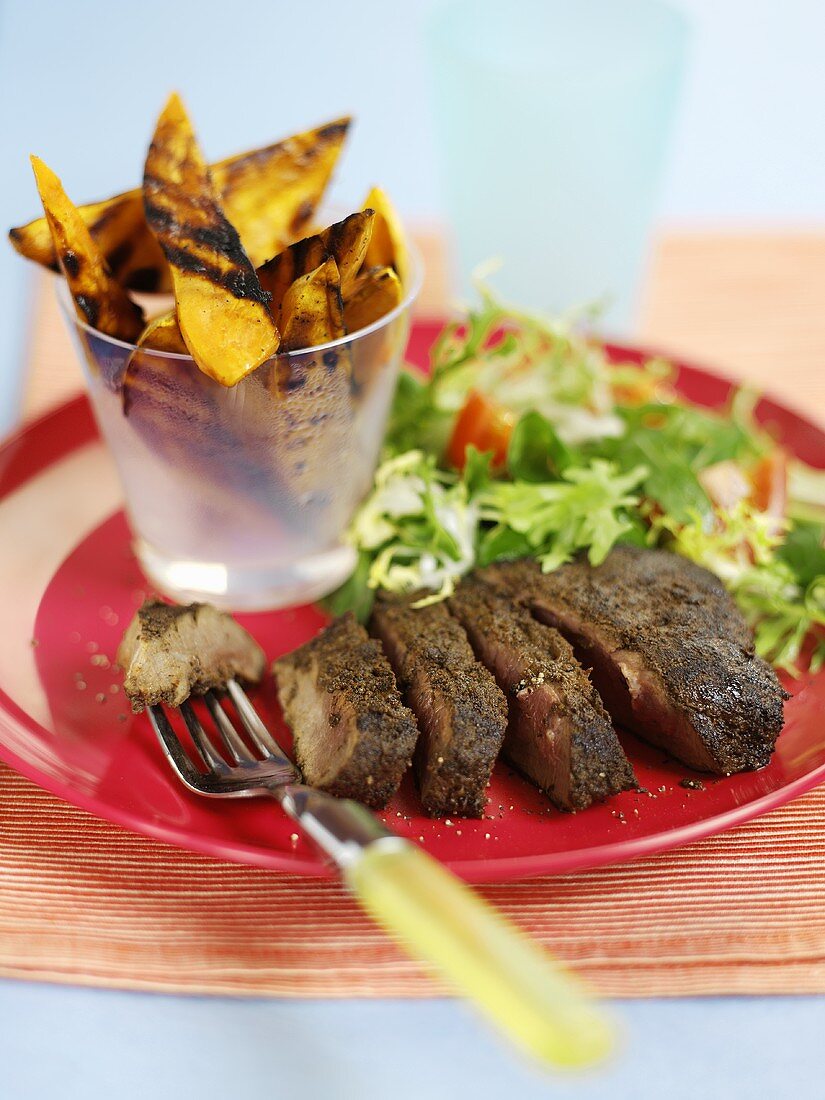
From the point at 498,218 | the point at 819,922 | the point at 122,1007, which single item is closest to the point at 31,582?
the point at 122,1007

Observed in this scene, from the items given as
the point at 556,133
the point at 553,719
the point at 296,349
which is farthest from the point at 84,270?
the point at 556,133

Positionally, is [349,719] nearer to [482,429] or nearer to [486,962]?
[486,962]

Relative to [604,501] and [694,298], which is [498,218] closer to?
[694,298]

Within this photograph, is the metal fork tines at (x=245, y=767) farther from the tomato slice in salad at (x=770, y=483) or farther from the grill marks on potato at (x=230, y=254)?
the tomato slice in salad at (x=770, y=483)

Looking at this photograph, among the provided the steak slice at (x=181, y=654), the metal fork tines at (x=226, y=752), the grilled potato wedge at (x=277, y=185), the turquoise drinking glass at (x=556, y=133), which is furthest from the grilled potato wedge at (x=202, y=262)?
the turquoise drinking glass at (x=556, y=133)

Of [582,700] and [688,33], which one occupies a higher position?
[688,33]
